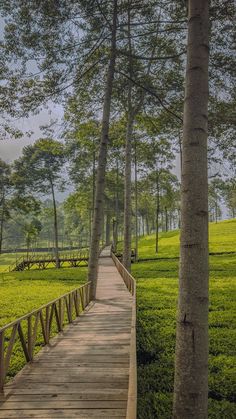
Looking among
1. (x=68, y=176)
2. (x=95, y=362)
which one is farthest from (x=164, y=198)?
(x=95, y=362)

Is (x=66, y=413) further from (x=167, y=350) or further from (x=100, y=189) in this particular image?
(x=100, y=189)

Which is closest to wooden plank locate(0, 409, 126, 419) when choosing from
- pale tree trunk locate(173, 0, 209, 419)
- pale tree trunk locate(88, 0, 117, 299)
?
pale tree trunk locate(173, 0, 209, 419)

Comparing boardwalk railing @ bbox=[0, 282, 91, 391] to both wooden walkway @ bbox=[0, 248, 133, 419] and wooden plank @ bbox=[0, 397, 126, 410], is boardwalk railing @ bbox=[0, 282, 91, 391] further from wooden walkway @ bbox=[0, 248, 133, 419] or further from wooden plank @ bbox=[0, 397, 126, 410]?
wooden plank @ bbox=[0, 397, 126, 410]

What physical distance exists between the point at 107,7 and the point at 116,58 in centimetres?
239

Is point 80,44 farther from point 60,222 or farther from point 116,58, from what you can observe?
point 60,222

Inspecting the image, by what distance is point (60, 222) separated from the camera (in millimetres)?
139625

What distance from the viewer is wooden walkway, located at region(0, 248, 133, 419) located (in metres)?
4.19

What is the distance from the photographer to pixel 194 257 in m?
3.37

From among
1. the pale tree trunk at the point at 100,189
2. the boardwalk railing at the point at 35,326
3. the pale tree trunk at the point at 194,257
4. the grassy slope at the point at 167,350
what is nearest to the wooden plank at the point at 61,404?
the boardwalk railing at the point at 35,326

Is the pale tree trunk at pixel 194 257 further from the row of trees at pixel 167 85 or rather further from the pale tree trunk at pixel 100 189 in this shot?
the pale tree trunk at pixel 100 189

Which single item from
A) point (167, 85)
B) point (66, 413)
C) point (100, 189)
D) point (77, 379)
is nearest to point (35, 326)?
point (77, 379)

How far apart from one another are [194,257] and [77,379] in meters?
3.17

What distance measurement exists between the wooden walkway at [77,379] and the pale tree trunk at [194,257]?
1.17m

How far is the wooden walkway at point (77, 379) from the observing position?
419cm
